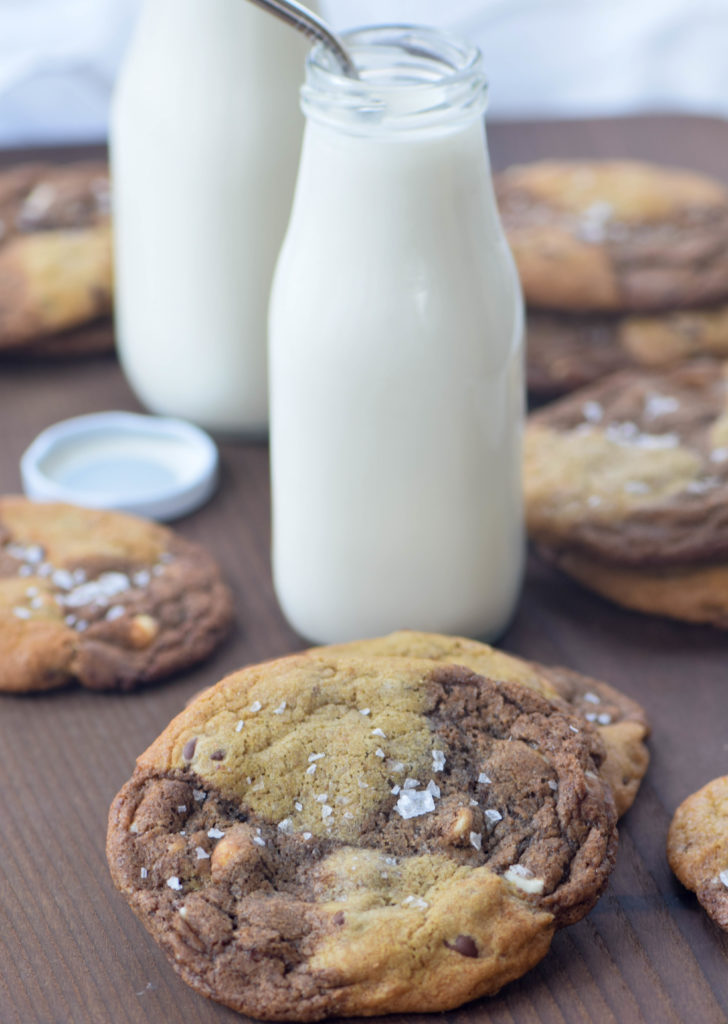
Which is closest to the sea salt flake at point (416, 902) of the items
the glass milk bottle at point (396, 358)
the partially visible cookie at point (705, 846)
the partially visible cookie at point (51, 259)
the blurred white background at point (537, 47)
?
the partially visible cookie at point (705, 846)

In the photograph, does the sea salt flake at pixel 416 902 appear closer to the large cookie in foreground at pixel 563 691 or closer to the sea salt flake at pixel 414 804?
the sea salt flake at pixel 414 804

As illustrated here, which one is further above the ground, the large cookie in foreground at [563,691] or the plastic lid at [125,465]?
the large cookie in foreground at [563,691]

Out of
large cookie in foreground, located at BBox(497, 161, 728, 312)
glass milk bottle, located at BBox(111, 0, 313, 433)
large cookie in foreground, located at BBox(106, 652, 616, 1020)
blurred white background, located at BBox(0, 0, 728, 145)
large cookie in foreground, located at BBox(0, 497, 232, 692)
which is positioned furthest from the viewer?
blurred white background, located at BBox(0, 0, 728, 145)

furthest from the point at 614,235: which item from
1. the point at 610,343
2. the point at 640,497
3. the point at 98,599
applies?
the point at 98,599

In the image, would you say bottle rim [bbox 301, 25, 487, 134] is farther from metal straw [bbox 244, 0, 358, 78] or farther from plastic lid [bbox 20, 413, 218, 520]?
plastic lid [bbox 20, 413, 218, 520]

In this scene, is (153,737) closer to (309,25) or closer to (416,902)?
(416,902)

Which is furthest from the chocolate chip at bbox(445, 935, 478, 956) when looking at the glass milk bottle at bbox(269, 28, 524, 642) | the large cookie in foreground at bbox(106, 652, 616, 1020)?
the glass milk bottle at bbox(269, 28, 524, 642)

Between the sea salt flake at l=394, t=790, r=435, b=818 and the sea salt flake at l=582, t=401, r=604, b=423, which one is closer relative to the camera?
the sea salt flake at l=394, t=790, r=435, b=818
